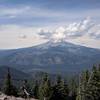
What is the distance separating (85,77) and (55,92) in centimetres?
1645

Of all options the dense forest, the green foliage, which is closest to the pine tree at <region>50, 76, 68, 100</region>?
the dense forest

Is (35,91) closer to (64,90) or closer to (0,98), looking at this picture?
(64,90)

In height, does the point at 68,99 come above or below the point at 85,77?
below

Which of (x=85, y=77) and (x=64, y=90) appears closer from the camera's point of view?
(x=85, y=77)

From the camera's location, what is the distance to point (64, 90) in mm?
119312

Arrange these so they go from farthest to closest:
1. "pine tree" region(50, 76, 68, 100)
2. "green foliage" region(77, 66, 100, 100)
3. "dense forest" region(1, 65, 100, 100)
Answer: "pine tree" region(50, 76, 68, 100) → "dense forest" region(1, 65, 100, 100) → "green foliage" region(77, 66, 100, 100)

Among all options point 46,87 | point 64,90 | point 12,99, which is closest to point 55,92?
point 64,90

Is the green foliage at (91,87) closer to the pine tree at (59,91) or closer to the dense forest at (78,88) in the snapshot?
the dense forest at (78,88)

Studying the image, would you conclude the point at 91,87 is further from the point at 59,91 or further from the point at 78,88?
the point at 59,91

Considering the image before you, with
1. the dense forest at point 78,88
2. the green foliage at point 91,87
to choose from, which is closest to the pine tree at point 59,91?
the dense forest at point 78,88

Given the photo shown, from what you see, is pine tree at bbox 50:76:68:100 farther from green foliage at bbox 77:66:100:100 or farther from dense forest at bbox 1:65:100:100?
green foliage at bbox 77:66:100:100

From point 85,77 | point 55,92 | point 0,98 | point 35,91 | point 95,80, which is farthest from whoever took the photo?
point 35,91

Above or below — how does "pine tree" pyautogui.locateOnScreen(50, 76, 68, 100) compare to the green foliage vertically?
below

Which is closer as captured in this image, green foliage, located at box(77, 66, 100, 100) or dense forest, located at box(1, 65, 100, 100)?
green foliage, located at box(77, 66, 100, 100)
